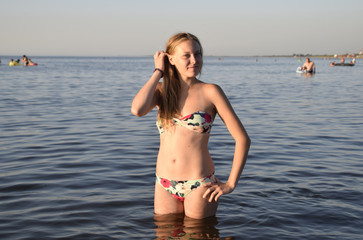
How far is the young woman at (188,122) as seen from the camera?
3.80 m

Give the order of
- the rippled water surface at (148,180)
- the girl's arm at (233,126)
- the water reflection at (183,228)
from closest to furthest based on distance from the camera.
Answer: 1. the girl's arm at (233,126)
2. the water reflection at (183,228)
3. the rippled water surface at (148,180)

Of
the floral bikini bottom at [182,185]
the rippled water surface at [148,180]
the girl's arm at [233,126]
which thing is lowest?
the rippled water surface at [148,180]

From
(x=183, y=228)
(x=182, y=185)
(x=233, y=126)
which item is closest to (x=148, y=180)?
(x=183, y=228)

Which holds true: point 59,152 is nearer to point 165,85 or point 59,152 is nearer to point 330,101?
point 165,85

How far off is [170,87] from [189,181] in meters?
0.89

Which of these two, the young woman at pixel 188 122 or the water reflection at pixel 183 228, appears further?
the water reflection at pixel 183 228

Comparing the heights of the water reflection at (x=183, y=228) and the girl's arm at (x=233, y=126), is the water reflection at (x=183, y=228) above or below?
below

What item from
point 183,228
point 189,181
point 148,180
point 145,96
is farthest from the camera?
point 148,180

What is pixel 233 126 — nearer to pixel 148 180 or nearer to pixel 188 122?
pixel 188 122

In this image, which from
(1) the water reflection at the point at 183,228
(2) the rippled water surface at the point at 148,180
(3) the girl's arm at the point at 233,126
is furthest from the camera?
(2) the rippled water surface at the point at 148,180

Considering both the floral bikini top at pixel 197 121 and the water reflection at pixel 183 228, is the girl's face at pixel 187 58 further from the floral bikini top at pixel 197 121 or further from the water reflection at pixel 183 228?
the water reflection at pixel 183 228

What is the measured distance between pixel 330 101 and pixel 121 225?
56.7 feet

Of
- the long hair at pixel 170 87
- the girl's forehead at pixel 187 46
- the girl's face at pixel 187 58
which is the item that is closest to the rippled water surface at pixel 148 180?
the long hair at pixel 170 87

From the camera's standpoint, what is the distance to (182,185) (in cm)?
397
